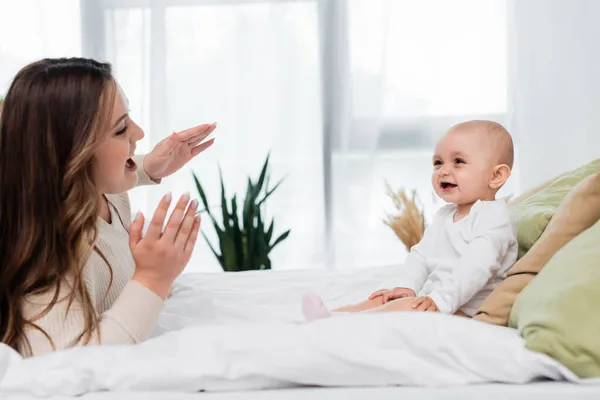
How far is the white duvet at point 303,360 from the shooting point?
3.95 ft

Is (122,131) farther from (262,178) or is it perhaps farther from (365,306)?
(262,178)

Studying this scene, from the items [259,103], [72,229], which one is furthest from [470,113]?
[72,229]

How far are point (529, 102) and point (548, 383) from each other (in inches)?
135

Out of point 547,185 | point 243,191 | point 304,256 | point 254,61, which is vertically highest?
point 254,61

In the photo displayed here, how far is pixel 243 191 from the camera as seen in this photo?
4.56 m

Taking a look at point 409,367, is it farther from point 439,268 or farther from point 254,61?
point 254,61

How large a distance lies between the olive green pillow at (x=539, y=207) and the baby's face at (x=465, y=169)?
4.4 inches

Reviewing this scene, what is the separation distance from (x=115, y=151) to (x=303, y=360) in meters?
0.56

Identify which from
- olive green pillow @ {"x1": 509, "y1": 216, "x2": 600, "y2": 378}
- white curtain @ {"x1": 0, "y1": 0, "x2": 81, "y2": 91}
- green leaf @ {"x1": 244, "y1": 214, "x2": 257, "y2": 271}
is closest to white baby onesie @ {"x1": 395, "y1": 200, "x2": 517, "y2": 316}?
olive green pillow @ {"x1": 509, "y1": 216, "x2": 600, "y2": 378}

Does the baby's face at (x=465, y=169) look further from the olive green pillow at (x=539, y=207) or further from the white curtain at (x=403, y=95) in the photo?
the white curtain at (x=403, y=95)

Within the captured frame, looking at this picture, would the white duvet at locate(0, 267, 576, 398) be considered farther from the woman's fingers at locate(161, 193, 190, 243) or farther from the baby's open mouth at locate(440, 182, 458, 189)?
the baby's open mouth at locate(440, 182, 458, 189)

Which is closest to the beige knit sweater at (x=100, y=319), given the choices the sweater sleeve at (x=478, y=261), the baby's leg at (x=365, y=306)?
the baby's leg at (x=365, y=306)

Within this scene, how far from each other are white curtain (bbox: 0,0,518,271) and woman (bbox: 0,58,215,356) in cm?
308

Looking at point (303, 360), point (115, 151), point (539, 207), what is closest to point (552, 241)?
point (539, 207)
